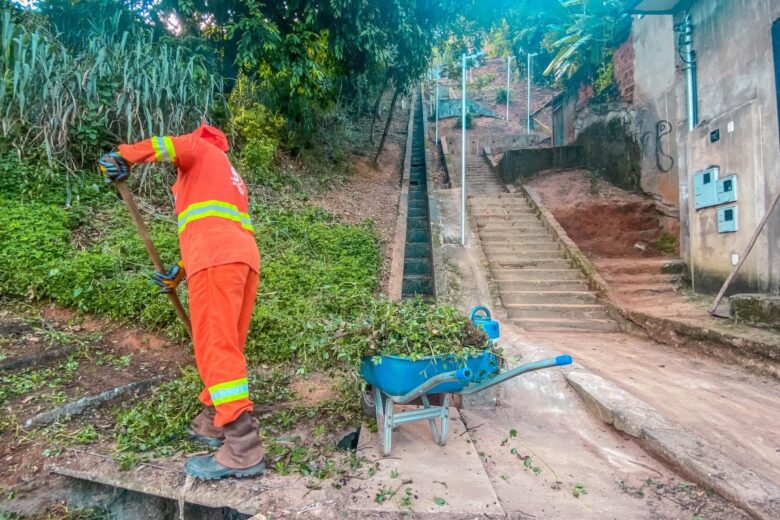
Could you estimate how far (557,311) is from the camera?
5.99 metres

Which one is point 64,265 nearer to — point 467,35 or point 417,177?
point 417,177

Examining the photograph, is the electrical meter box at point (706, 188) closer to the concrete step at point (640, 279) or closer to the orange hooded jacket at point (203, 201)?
the concrete step at point (640, 279)

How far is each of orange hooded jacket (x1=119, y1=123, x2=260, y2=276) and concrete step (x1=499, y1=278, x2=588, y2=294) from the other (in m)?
4.75

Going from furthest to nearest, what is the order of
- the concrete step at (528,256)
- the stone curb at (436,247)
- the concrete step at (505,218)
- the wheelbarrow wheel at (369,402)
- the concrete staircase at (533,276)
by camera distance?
the concrete step at (505,218), the concrete step at (528,256), the stone curb at (436,247), the concrete staircase at (533,276), the wheelbarrow wheel at (369,402)

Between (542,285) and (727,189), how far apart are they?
251cm

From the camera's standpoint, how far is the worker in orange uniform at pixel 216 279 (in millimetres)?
2166

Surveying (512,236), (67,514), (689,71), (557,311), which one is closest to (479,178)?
(512,236)

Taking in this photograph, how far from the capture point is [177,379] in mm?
3248

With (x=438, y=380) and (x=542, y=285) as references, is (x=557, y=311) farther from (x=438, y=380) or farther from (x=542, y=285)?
(x=438, y=380)

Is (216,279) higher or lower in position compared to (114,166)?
lower

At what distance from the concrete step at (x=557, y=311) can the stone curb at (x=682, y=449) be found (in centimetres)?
252

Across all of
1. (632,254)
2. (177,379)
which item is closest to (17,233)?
(177,379)

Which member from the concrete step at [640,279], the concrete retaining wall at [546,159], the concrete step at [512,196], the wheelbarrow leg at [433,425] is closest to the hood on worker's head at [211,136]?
the wheelbarrow leg at [433,425]

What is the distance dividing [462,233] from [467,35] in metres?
6.41
